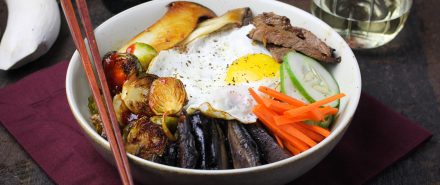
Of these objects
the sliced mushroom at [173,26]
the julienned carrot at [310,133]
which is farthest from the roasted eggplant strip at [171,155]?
the sliced mushroom at [173,26]

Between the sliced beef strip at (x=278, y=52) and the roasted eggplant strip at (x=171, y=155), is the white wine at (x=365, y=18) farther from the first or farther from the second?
the roasted eggplant strip at (x=171, y=155)

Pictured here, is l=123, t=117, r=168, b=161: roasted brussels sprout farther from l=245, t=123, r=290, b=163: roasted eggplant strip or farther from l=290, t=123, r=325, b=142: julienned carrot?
l=290, t=123, r=325, b=142: julienned carrot

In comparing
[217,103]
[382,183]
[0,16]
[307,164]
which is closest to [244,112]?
[217,103]

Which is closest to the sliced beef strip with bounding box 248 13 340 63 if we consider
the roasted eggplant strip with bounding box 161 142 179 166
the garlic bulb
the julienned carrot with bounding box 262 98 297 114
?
the julienned carrot with bounding box 262 98 297 114

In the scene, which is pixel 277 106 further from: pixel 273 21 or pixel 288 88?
pixel 273 21

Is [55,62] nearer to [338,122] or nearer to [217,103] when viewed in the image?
[217,103]
